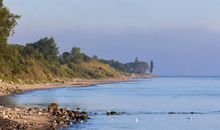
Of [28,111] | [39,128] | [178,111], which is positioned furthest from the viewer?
[178,111]

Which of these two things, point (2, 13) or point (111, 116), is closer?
point (111, 116)

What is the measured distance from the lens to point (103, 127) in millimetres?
52094

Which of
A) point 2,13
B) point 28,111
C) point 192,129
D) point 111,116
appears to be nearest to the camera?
point 192,129

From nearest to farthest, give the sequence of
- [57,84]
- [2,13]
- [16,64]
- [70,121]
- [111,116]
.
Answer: [70,121] < [111,116] < [2,13] < [16,64] < [57,84]

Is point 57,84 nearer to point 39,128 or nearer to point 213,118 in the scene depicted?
point 213,118

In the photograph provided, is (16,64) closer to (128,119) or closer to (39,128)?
(128,119)

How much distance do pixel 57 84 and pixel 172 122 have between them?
13185 centimetres

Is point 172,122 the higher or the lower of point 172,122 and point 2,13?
the lower

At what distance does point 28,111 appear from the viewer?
60.8m

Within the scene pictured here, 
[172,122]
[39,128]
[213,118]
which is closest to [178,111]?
[213,118]

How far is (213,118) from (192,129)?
12.4m

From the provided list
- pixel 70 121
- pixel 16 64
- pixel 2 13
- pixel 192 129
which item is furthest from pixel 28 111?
pixel 16 64

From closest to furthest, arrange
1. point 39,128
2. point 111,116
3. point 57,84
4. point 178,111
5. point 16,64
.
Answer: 1. point 39,128
2. point 111,116
3. point 178,111
4. point 16,64
5. point 57,84

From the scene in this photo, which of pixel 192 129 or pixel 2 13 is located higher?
pixel 2 13
